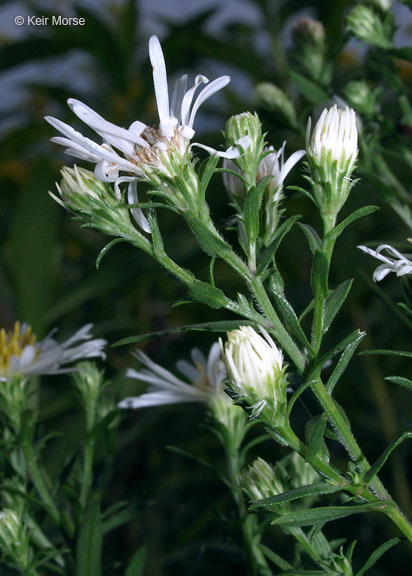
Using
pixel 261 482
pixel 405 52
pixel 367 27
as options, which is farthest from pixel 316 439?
pixel 367 27

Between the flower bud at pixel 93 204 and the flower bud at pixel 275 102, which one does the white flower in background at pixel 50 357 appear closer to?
the flower bud at pixel 93 204

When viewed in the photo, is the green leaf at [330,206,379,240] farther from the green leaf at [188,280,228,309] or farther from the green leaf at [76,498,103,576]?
the green leaf at [76,498,103,576]

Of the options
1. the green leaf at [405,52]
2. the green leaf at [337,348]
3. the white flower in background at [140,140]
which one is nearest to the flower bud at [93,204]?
the white flower in background at [140,140]

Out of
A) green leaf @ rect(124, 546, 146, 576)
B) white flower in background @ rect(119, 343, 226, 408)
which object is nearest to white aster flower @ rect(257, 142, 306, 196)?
white flower in background @ rect(119, 343, 226, 408)

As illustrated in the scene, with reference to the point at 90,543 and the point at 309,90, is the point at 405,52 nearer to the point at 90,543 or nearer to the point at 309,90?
the point at 309,90

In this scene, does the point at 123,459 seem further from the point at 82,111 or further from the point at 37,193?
the point at 82,111

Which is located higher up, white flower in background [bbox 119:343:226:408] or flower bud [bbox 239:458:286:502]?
white flower in background [bbox 119:343:226:408]

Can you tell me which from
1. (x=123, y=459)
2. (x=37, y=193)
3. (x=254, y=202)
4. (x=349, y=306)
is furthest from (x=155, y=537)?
(x=254, y=202)
